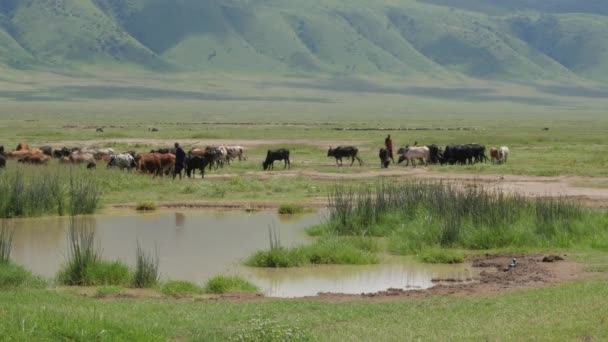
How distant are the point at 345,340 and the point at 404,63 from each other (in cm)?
18989

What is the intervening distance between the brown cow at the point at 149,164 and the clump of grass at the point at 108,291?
19.3 m

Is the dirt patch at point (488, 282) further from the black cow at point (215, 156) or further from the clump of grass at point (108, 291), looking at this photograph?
the black cow at point (215, 156)

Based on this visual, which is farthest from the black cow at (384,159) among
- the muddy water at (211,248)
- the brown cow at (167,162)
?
the muddy water at (211,248)

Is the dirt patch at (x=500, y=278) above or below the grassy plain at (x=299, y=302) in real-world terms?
below

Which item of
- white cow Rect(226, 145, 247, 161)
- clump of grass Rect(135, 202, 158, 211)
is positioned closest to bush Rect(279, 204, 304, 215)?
clump of grass Rect(135, 202, 158, 211)

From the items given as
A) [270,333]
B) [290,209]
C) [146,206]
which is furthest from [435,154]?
[270,333]

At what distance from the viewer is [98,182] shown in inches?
1110

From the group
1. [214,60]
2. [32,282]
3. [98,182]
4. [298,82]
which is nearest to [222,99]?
[298,82]

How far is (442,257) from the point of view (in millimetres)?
17359

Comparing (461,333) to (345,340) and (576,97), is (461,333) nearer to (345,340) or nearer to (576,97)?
(345,340)

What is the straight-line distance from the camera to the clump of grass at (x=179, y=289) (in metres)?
14.1

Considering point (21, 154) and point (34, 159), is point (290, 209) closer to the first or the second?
point (34, 159)

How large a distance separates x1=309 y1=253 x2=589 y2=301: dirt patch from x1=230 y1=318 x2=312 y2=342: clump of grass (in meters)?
3.68

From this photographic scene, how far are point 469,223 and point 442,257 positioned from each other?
1.85 m
